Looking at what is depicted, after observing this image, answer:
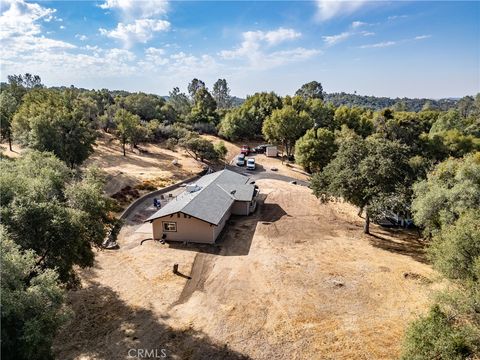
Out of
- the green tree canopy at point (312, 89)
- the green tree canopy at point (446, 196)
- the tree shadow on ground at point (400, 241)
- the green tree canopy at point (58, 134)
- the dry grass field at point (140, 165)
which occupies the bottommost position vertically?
the tree shadow on ground at point (400, 241)

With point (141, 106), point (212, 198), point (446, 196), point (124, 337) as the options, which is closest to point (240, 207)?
point (212, 198)

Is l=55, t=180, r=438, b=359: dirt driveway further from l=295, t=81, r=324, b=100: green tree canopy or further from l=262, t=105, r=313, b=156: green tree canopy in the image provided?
l=295, t=81, r=324, b=100: green tree canopy

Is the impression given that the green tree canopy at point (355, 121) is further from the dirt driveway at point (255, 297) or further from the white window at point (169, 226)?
the white window at point (169, 226)

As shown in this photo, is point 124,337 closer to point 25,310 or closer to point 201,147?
point 25,310

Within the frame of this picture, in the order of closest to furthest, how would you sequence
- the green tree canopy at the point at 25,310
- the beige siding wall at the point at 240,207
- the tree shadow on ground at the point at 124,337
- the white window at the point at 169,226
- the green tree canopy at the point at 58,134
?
the green tree canopy at the point at 25,310
the tree shadow on ground at the point at 124,337
the white window at the point at 169,226
the beige siding wall at the point at 240,207
the green tree canopy at the point at 58,134

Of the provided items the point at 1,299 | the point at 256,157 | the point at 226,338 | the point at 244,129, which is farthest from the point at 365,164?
the point at 244,129

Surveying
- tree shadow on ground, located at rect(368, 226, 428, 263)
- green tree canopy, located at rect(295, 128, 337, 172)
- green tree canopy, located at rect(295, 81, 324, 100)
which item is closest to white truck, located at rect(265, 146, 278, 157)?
green tree canopy, located at rect(295, 128, 337, 172)

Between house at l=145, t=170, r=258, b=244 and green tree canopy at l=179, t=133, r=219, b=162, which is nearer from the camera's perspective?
house at l=145, t=170, r=258, b=244

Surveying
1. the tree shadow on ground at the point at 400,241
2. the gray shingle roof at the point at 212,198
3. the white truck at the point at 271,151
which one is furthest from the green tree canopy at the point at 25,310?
the white truck at the point at 271,151
